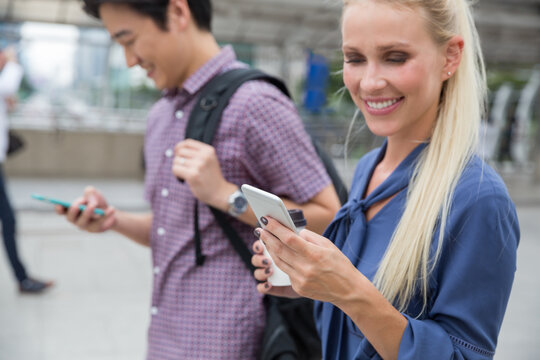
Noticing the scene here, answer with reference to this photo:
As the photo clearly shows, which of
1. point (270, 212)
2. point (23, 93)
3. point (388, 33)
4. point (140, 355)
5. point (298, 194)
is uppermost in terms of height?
point (388, 33)

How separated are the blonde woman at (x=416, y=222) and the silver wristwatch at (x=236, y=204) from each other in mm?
300

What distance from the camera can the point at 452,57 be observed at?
104 centimetres

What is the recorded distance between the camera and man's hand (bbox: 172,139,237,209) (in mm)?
1416

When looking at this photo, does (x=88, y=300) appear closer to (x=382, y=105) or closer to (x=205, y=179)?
(x=205, y=179)

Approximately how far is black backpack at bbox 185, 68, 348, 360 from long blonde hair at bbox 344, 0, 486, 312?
1.67 ft

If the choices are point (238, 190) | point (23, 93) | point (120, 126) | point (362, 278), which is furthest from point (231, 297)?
point (23, 93)

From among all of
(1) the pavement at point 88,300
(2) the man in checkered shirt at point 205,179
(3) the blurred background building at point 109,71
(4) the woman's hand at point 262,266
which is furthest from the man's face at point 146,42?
(3) the blurred background building at point 109,71

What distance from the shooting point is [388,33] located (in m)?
0.97

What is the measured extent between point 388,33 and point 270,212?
1.25 feet

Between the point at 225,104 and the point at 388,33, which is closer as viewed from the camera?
the point at 388,33

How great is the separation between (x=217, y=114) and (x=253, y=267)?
16.3 inches

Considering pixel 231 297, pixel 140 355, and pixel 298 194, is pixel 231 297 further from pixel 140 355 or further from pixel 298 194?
pixel 140 355

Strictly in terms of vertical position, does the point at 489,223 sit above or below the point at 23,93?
above

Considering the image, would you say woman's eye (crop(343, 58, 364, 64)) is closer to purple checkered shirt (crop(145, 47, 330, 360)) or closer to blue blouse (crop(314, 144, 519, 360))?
blue blouse (crop(314, 144, 519, 360))
